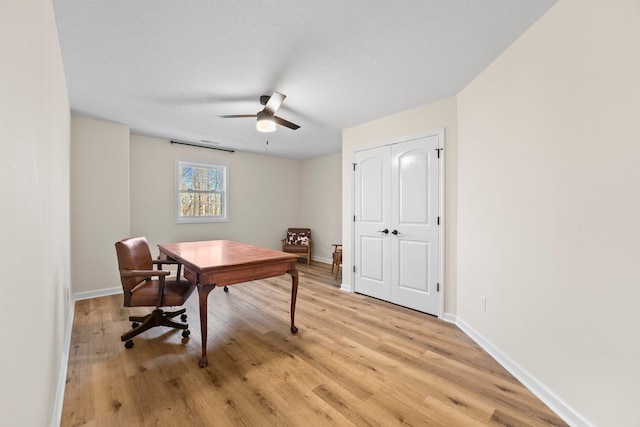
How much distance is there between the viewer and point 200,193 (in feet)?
16.3

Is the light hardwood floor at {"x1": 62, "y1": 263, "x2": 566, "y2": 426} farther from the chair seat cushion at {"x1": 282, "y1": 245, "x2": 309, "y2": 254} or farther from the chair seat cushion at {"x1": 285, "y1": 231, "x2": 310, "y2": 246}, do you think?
the chair seat cushion at {"x1": 285, "y1": 231, "x2": 310, "y2": 246}

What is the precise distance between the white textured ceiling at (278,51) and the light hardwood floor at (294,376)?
246 centimetres

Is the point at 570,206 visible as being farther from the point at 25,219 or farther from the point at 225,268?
the point at 25,219

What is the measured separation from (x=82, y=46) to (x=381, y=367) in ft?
11.1

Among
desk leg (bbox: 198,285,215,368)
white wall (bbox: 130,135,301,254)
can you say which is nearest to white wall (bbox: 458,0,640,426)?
desk leg (bbox: 198,285,215,368)

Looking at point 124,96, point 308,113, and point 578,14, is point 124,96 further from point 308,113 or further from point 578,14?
point 578,14

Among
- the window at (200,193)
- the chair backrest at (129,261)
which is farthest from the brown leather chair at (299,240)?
the chair backrest at (129,261)

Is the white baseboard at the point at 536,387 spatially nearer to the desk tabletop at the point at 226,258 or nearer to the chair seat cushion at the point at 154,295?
the desk tabletop at the point at 226,258

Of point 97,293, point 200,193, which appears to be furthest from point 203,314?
point 200,193

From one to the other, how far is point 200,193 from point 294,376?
13.5ft

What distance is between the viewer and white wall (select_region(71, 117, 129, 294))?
131 inches

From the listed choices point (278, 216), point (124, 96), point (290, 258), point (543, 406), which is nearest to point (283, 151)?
point (278, 216)

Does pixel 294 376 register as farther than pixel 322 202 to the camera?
No

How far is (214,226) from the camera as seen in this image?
5.11m
